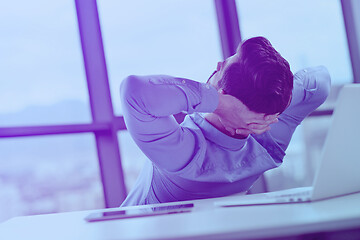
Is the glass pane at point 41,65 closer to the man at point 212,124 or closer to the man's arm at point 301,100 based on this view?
the man at point 212,124

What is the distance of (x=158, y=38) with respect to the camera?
2.75m

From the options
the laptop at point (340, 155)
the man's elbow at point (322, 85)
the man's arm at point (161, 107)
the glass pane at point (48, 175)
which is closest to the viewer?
the laptop at point (340, 155)

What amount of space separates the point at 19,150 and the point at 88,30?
2.69ft

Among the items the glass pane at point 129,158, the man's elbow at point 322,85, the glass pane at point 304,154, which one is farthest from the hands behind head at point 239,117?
the glass pane at point 304,154

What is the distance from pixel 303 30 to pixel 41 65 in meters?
2.08

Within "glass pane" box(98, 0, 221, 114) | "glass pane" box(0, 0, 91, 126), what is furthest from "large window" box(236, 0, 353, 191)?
"glass pane" box(0, 0, 91, 126)

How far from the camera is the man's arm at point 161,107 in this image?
3.92ft

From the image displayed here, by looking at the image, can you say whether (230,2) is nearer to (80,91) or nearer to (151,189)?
(80,91)

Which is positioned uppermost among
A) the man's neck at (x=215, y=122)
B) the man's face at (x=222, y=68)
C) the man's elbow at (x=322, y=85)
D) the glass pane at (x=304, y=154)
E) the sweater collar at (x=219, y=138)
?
the man's face at (x=222, y=68)

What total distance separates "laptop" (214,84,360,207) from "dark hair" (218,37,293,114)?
391 mm

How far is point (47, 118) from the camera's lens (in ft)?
7.78

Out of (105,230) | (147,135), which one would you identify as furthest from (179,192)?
(105,230)

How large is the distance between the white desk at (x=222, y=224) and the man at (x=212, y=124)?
0.32 m

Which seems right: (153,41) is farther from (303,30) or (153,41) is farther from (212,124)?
(212,124)
